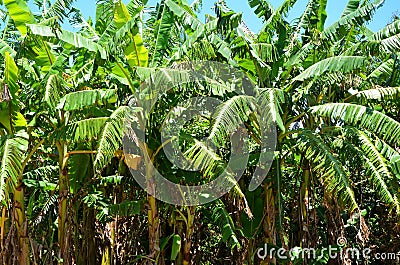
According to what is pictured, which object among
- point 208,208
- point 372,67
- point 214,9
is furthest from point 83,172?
point 372,67

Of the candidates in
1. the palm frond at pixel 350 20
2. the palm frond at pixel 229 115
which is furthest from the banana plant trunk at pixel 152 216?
the palm frond at pixel 350 20

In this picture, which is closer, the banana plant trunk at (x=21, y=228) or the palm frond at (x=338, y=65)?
the palm frond at (x=338, y=65)

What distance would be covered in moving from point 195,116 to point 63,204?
1.79 m

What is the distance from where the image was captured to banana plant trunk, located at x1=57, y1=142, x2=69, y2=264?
538 centimetres

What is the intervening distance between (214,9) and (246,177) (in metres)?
2.11

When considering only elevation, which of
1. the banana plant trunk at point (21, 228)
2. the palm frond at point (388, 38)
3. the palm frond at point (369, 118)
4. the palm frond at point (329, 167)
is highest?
the palm frond at point (388, 38)

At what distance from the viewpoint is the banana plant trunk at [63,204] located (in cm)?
538

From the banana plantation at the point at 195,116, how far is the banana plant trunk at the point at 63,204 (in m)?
0.02

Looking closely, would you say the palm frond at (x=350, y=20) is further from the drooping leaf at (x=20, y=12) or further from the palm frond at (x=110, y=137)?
the drooping leaf at (x=20, y=12)

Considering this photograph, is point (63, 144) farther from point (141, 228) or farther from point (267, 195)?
point (267, 195)

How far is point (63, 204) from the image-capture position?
544 cm

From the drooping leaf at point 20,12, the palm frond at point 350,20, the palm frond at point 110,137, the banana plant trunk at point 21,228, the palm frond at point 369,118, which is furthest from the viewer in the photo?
the palm frond at point 350,20

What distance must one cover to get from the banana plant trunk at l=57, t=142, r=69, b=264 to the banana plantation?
0.02 metres

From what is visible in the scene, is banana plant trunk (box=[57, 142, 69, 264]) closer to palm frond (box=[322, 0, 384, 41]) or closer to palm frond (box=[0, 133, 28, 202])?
palm frond (box=[0, 133, 28, 202])
